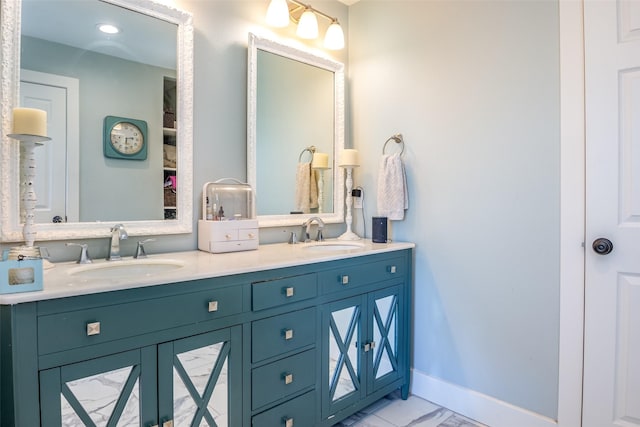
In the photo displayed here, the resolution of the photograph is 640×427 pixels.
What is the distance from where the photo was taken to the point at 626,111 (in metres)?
1.56

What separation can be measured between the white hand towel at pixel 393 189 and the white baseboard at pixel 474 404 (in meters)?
0.96

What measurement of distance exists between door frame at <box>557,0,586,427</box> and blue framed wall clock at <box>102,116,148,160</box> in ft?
6.16

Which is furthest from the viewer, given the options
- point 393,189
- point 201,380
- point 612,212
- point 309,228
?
point 309,228

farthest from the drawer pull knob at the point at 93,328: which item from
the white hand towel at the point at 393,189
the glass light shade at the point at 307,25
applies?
the glass light shade at the point at 307,25

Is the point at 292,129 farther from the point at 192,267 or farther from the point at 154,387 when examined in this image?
the point at 154,387

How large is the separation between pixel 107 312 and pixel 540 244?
5.85 ft

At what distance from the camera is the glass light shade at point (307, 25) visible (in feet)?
7.30

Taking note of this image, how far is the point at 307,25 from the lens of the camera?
2234 mm

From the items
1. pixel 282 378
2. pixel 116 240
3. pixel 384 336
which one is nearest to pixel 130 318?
pixel 116 240

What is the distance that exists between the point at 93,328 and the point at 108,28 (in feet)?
4.08

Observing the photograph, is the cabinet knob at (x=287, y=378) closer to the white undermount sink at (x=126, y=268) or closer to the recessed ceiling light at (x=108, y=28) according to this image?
the white undermount sink at (x=126, y=268)

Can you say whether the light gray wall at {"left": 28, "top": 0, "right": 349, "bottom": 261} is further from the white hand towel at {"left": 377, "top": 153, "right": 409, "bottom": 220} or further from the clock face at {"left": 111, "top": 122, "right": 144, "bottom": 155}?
the white hand towel at {"left": 377, "top": 153, "right": 409, "bottom": 220}

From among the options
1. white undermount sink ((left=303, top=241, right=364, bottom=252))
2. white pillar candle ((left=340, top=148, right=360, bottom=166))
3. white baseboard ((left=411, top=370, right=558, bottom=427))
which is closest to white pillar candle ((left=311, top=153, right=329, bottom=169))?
white pillar candle ((left=340, top=148, right=360, bottom=166))

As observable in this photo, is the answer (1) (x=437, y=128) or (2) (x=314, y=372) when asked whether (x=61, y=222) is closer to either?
(2) (x=314, y=372)
